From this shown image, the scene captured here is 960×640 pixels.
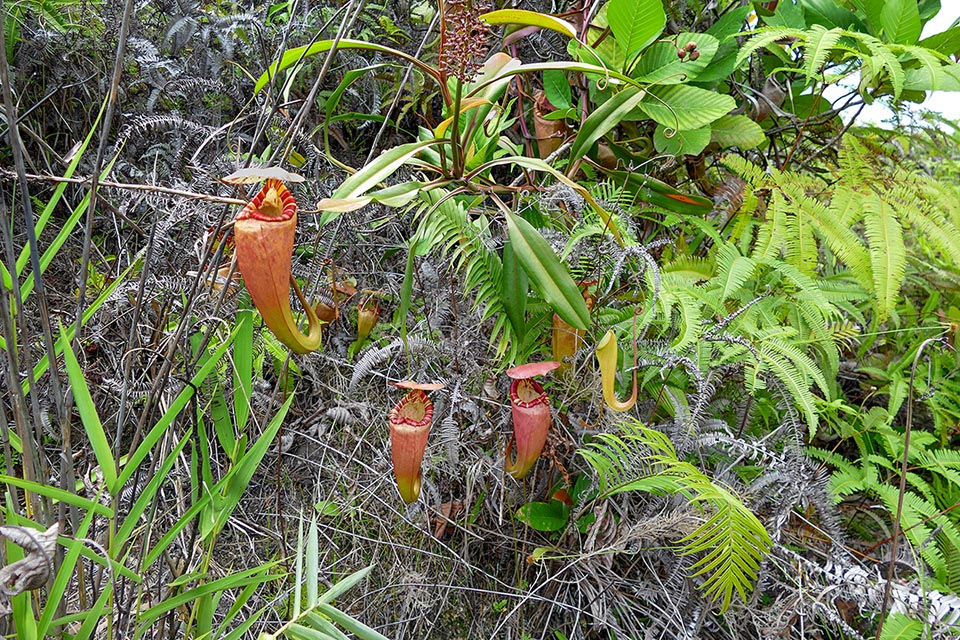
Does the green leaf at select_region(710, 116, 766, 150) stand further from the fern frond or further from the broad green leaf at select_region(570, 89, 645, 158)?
the broad green leaf at select_region(570, 89, 645, 158)

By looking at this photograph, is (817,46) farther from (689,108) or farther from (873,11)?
(873,11)

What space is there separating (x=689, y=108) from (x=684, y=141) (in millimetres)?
76

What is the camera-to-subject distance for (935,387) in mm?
1487

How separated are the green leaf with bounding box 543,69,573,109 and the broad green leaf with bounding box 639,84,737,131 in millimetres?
186

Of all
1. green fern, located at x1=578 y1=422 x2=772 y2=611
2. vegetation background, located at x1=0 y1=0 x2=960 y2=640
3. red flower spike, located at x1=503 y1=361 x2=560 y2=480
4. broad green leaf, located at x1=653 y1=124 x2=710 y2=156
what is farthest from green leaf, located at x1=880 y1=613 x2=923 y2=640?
broad green leaf, located at x1=653 y1=124 x2=710 y2=156

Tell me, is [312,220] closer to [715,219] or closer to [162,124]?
[162,124]

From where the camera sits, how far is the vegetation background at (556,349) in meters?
1.01

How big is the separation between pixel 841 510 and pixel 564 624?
2.42 ft

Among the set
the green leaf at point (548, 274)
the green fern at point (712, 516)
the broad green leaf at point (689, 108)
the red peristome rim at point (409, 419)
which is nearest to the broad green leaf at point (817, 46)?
the broad green leaf at point (689, 108)

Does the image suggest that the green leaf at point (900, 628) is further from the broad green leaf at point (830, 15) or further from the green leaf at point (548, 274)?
the broad green leaf at point (830, 15)

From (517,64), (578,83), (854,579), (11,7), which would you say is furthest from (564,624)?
(11,7)

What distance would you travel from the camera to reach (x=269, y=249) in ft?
2.40

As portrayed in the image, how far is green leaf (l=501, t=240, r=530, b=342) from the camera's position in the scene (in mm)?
1108

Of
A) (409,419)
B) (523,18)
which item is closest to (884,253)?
(523,18)
